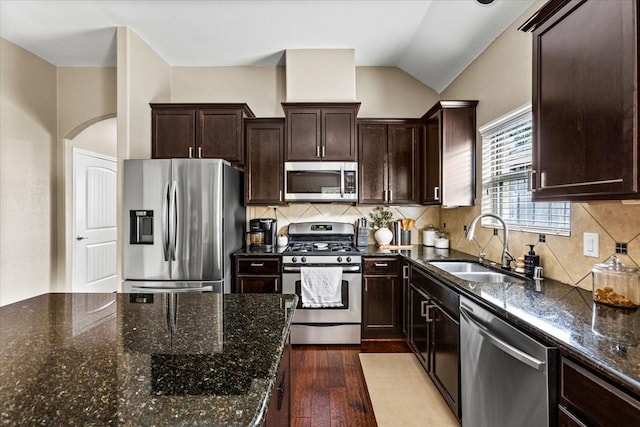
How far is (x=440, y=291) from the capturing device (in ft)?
7.02

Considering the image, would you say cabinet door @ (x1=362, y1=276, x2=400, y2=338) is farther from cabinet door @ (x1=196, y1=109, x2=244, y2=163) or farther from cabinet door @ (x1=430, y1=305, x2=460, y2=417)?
cabinet door @ (x1=196, y1=109, x2=244, y2=163)

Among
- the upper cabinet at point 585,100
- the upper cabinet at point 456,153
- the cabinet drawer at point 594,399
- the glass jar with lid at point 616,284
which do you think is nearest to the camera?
the cabinet drawer at point 594,399

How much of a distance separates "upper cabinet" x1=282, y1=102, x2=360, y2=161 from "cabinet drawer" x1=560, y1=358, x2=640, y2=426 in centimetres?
260

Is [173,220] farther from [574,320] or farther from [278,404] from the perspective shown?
[574,320]

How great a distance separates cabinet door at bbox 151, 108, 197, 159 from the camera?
10.7 feet

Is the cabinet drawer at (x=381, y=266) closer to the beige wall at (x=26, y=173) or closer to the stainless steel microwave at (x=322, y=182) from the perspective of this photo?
the stainless steel microwave at (x=322, y=182)

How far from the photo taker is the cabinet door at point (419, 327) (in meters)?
2.44

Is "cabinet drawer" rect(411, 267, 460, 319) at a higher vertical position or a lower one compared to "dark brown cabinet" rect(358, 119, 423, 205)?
lower

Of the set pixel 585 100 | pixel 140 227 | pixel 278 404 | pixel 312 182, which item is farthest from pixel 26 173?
pixel 585 100

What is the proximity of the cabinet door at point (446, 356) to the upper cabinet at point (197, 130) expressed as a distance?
8.12 feet

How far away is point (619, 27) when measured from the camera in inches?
43.3

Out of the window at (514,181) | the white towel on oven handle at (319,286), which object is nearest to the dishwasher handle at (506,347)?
the window at (514,181)

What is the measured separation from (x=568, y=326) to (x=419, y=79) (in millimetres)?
3298

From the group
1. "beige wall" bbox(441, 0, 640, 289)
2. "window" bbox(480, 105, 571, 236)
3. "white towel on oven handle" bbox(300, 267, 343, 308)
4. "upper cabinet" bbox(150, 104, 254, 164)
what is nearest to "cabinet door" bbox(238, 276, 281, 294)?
"white towel on oven handle" bbox(300, 267, 343, 308)
